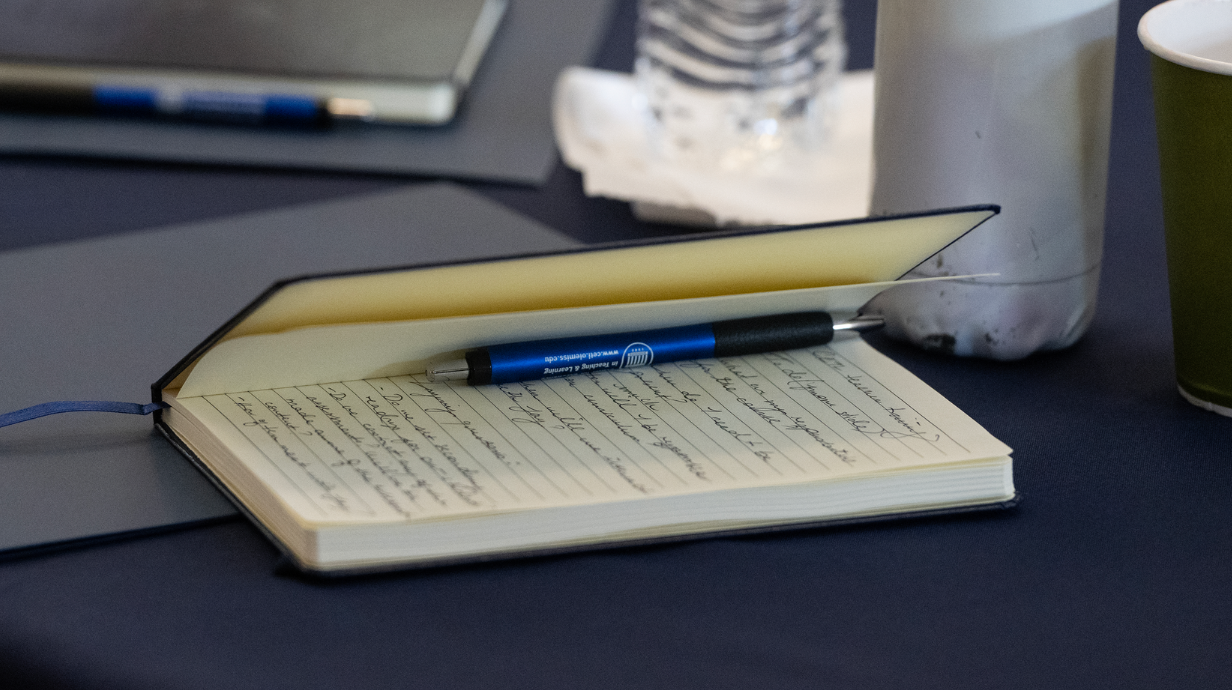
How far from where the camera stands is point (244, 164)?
0.79 meters

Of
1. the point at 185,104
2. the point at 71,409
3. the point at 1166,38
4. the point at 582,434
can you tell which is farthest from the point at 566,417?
the point at 185,104

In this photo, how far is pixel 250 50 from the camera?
2.76 ft

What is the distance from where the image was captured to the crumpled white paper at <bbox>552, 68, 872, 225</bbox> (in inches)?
28.7

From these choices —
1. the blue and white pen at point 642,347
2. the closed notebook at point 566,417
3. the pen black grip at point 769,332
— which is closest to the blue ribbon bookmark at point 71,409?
the closed notebook at point 566,417

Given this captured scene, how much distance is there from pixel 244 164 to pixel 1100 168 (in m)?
0.53

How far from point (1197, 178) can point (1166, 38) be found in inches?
2.8

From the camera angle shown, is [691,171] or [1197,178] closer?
[1197,178]

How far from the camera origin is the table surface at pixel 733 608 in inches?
14.4

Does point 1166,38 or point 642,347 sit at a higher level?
point 1166,38

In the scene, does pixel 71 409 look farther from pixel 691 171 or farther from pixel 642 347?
pixel 691 171

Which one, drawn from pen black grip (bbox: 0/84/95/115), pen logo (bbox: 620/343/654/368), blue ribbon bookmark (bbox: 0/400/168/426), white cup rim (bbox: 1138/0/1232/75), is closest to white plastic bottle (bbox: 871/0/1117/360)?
white cup rim (bbox: 1138/0/1232/75)

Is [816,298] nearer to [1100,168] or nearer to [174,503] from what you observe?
[1100,168]

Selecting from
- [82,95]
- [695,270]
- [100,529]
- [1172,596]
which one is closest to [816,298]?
[695,270]

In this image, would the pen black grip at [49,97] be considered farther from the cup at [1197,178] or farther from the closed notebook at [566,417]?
the cup at [1197,178]
